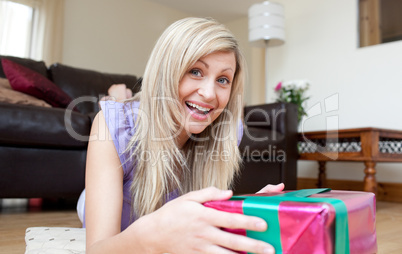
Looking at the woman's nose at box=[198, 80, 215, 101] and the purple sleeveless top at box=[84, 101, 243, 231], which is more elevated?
the woman's nose at box=[198, 80, 215, 101]

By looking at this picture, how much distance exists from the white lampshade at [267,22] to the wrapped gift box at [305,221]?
2784mm

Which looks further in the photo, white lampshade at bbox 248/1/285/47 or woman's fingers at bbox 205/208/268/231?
white lampshade at bbox 248/1/285/47

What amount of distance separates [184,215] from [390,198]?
8.88 feet

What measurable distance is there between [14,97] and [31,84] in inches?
5.7

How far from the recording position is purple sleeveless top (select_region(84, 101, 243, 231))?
758 millimetres

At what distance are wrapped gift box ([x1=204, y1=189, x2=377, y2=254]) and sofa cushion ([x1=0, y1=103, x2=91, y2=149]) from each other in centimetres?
138

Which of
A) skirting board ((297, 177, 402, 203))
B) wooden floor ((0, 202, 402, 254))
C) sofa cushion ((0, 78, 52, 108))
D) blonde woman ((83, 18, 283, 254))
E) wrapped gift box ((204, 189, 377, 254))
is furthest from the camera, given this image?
skirting board ((297, 177, 402, 203))

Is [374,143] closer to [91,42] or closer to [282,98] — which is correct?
[282,98]

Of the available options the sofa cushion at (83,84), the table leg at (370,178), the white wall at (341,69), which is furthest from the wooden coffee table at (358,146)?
the sofa cushion at (83,84)

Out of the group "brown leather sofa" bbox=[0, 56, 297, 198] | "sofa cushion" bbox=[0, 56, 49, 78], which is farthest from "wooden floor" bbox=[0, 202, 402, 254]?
"sofa cushion" bbox=[0, 56, 49, 78]

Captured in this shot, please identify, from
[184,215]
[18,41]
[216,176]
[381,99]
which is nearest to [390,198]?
[381,99]

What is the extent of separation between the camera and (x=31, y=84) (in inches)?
77.2

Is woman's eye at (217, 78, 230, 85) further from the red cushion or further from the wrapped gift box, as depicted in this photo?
the red cushion

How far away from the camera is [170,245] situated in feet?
1.61
